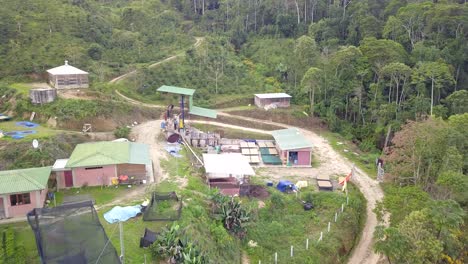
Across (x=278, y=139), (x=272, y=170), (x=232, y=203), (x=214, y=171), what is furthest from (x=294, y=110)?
(x=232, y=203)

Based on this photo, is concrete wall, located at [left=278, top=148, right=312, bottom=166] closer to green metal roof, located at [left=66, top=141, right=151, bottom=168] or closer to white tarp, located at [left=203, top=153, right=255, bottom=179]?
white tarp, located at [left=203, top=153, right=255, bottom=179]

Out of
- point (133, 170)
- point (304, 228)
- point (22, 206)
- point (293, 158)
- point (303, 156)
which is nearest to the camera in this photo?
point (22, 206)

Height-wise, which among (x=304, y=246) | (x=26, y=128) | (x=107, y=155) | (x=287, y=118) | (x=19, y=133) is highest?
(x=26, y=128)

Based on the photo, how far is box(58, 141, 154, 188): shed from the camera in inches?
905

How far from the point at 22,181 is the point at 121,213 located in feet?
17.4

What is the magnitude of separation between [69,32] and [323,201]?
120 ft

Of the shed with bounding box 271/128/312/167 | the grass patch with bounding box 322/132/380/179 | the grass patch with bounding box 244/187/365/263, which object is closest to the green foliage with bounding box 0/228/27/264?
the grass patch with bounding box 244/187/365/263

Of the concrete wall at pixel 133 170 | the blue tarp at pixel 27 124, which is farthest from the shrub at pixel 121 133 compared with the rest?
the concrete wall at pixel 133 170

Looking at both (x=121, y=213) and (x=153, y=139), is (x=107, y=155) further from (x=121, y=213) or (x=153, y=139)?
(x=153, y=139)

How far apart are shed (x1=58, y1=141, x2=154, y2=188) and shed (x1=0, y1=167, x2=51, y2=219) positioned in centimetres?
260

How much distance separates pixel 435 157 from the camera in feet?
76.8

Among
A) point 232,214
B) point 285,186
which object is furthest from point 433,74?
point 232,214

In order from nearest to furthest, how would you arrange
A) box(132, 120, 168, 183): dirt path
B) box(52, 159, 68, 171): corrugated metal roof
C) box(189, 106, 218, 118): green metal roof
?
box(52, 159, 68, 171): corrugated metal roof < box(132, 120, 168, 183): dirt path < box(189, 106, 218, 118): green metal roof

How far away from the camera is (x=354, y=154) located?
3372 cm
